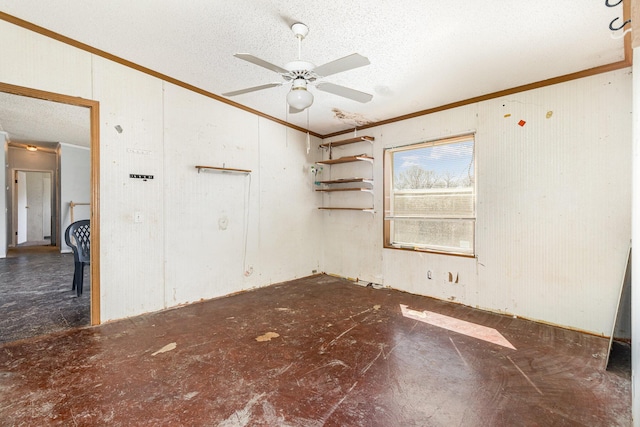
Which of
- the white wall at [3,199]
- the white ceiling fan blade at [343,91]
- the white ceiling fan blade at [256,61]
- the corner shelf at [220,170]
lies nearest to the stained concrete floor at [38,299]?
the white wall at [3,199]

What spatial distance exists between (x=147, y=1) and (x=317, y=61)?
1425 millimetres

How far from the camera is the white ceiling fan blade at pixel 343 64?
1.84m

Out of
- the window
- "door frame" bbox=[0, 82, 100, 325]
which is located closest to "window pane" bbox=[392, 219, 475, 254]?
the window

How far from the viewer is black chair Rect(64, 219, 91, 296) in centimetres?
369

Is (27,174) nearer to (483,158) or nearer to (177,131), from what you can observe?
(177,131)

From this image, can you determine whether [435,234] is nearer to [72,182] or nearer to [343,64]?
[343,64]

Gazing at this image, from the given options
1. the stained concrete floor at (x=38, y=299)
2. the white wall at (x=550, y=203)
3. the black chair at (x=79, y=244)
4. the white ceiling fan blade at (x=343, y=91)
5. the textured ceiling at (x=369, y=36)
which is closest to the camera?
the textured ceiling at (x=369, y=36)

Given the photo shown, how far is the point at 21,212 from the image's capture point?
793cm

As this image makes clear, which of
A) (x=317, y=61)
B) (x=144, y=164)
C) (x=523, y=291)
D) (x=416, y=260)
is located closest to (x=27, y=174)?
(x=144, y=164)

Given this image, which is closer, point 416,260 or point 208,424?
point 208,424

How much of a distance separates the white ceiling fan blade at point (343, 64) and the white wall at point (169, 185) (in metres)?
2.24

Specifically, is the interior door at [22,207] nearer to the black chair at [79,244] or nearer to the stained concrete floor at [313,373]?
the black chair at [79,244]

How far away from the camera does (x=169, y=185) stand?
11.2ft

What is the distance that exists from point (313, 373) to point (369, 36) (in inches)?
107
